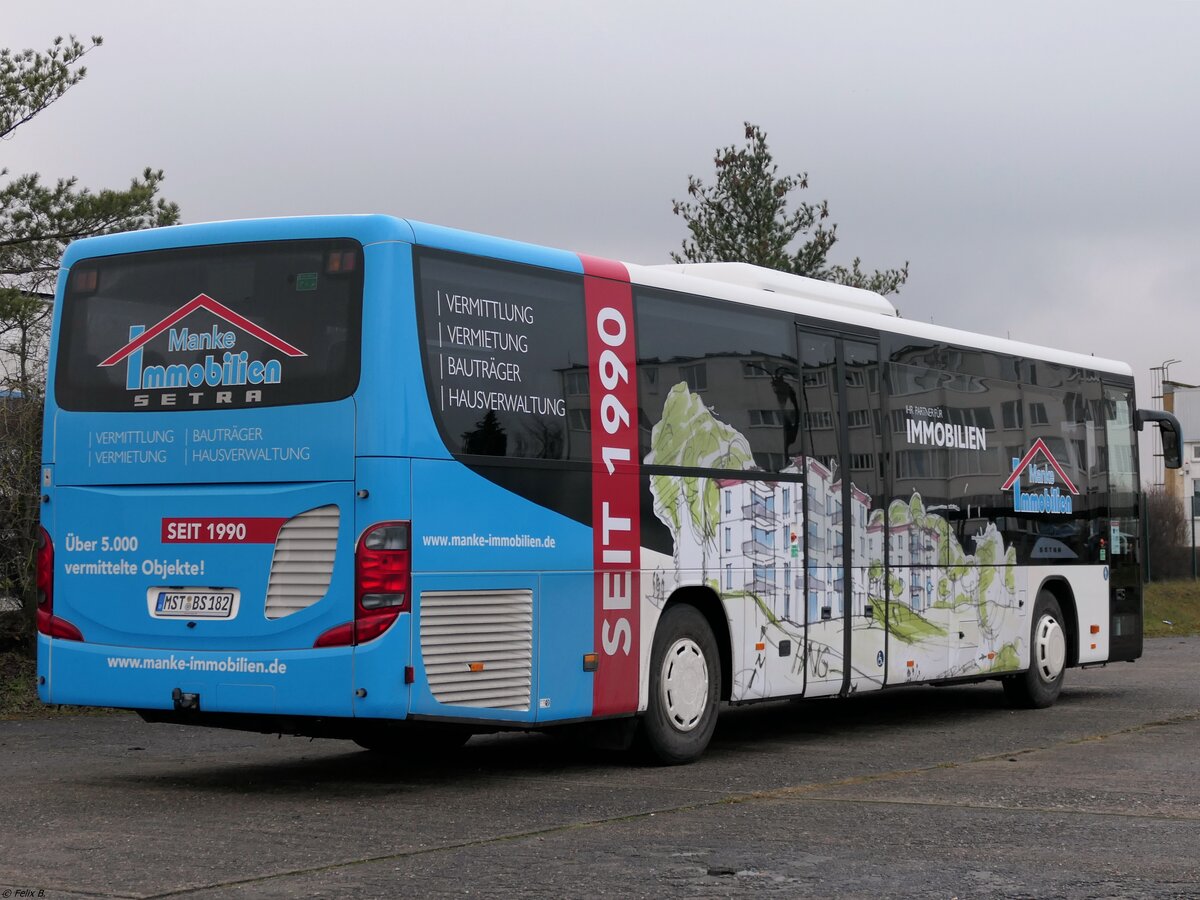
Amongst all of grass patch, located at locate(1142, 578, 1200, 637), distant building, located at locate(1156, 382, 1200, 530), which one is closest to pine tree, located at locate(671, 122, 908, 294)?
grass patch, located at locate(1142, 578, 1200, 637)

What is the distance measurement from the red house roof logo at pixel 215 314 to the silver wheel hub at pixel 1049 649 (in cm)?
889

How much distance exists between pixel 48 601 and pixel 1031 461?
9.25m

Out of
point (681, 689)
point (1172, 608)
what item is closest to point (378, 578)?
point (681, 689)

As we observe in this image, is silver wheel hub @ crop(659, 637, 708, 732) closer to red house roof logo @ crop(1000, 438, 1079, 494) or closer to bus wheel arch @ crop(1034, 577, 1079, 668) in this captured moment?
red house roof logo @ crop(1000, 438, 1079, 494)

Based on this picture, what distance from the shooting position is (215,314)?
33.4ft

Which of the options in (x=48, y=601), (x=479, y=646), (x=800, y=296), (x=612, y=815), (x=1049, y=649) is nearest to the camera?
(x=612, y=815)

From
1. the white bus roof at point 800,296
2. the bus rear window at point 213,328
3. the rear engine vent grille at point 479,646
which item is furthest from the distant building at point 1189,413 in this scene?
the bus rear window at point 213,328

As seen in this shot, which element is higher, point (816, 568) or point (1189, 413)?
point (1189, 413)

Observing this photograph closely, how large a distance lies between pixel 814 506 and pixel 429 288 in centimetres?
422

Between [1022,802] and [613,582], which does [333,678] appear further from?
[1022,802]

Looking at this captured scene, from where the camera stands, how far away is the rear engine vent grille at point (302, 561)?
31.9ft

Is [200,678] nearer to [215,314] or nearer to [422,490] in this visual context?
[422,490]

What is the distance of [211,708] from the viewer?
9.90m

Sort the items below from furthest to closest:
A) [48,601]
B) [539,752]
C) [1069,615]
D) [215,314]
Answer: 1. [1069,615]
2. [539,752]
3. [48,601]
4. [215,314]
